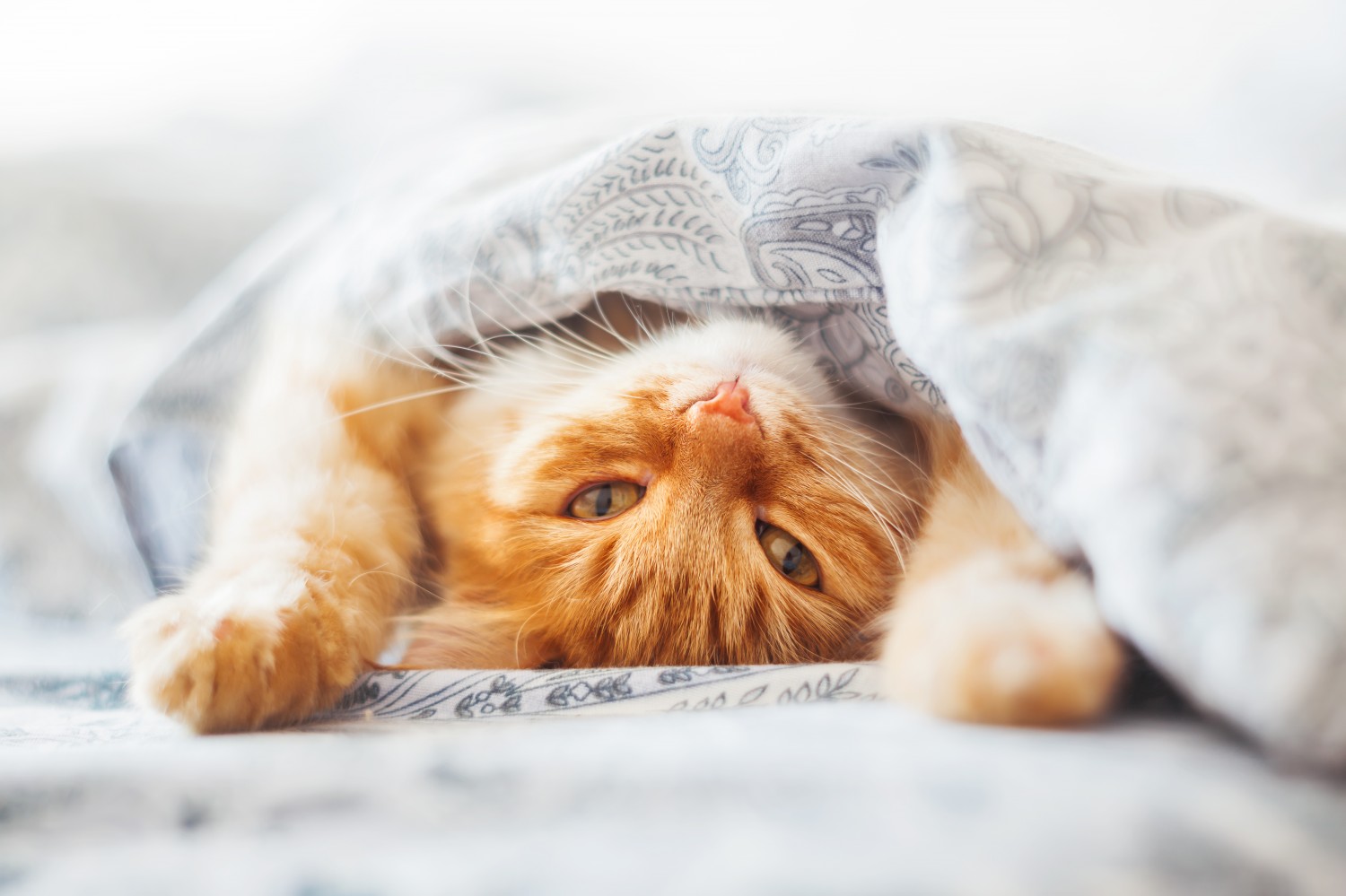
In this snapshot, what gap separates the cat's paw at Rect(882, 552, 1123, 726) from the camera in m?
0.55

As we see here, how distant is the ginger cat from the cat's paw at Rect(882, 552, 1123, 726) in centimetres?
5

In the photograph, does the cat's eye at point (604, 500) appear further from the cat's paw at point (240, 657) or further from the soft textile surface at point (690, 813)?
the soft textile surface at point (690, 813)

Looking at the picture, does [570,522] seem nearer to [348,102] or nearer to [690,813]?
[690,813]

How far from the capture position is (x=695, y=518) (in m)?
1.00

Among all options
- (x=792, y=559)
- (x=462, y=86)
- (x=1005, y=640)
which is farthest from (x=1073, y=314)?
(x=462, y=86)

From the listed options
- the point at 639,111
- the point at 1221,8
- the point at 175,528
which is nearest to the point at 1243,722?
the point at 639,111

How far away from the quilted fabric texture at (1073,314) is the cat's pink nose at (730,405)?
125 millimetres

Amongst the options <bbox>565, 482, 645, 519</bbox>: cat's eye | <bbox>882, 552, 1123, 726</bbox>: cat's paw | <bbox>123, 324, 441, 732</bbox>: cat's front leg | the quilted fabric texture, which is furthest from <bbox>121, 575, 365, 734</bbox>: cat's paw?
<bbox>882, 552, 1123, 726</bbox>: cat's paw

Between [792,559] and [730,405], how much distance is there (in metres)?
0.22

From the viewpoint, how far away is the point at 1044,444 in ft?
1.95

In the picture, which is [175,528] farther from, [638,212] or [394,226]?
[638,212]

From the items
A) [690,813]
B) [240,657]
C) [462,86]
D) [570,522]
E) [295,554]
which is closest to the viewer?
[690,813]

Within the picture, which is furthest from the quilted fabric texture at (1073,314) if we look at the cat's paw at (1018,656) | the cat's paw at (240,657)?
the cat's paw at (240,657)

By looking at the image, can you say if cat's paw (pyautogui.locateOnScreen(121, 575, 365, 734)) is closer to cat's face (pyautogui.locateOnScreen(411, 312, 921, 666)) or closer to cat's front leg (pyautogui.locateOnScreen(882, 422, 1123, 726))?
cat's face (pyautogui.locateOnScreen(411, 312, 921, 666))
